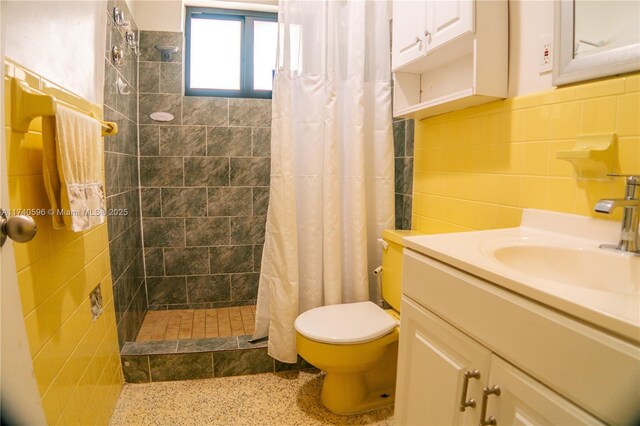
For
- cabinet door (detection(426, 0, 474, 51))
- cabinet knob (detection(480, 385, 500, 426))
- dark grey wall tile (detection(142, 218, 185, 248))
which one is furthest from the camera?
dark grey wall tile (detection(142, 218, 185, 248))

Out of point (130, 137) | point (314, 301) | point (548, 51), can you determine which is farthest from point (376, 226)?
point (130, 137)

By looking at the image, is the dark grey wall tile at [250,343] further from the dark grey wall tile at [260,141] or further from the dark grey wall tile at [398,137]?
the dark grey wall tile at [260,141]

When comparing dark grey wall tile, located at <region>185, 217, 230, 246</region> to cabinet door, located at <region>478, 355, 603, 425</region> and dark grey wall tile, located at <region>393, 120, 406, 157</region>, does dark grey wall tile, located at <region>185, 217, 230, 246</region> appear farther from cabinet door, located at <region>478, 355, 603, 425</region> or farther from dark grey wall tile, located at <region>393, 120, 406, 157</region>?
cabinet door, located at <region>478, 355, 603, 425</region>

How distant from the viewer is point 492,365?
0.80 metres

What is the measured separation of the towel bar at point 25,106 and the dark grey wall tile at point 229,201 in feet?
6.09

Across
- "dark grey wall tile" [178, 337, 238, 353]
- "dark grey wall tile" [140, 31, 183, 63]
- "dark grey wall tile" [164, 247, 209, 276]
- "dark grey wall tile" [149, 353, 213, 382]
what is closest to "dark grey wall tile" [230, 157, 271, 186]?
"dark grey wall tile" [164, 247, 209, 276]

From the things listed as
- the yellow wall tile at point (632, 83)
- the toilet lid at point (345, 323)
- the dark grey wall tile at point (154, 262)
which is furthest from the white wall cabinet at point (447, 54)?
the dark grey wall tile at point (154, 262)

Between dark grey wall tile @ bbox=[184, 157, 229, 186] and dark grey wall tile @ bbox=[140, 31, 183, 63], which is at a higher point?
dark grey wall tile @ bbox=[140, 31, 183, 63]

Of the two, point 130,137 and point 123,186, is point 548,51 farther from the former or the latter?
point 130,137

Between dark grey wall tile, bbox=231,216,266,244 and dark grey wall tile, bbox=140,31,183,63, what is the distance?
4.09 ft

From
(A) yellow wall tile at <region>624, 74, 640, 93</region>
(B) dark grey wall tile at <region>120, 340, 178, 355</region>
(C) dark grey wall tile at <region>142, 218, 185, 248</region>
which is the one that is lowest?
(B) dark grey wall tile at <region>120, 340, 178, 355</region>

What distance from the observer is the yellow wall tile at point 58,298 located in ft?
3.17

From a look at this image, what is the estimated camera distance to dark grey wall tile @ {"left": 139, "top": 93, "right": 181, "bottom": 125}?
265 cm

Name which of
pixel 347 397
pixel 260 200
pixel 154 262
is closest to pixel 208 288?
pixel 154 262
